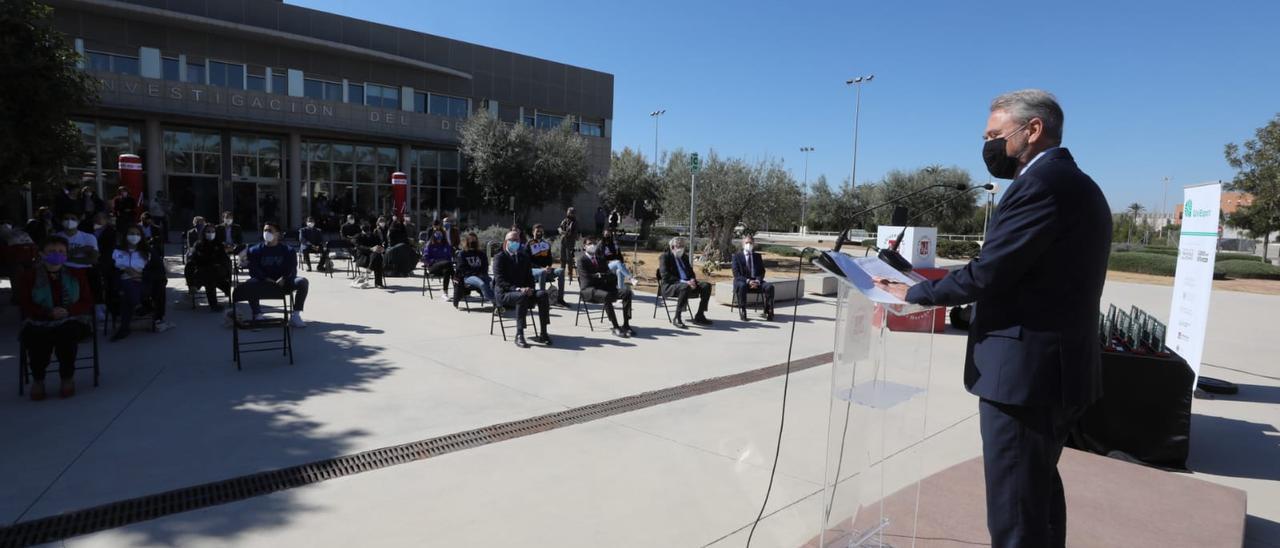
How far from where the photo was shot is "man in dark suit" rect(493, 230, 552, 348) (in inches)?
316

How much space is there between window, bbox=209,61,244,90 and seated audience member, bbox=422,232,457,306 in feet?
63.2

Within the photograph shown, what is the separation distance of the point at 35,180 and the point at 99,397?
18.9 ft

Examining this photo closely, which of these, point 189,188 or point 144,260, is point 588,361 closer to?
point 144,260

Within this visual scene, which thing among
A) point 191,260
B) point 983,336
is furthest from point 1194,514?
point 191,260

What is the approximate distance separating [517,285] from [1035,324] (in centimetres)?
701

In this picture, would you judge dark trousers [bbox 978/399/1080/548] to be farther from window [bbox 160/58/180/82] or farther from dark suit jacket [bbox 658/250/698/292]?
window [bbox 160/58/180/82]

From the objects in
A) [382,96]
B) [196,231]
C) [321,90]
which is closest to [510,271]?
[196,231]

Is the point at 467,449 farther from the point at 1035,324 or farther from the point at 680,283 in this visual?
the point at 680,283

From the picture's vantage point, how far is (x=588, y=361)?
7.22 meters

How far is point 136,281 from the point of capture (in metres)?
7.77

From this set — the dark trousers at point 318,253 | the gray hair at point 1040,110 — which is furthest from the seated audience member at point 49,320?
the dark trousers at point 318,253

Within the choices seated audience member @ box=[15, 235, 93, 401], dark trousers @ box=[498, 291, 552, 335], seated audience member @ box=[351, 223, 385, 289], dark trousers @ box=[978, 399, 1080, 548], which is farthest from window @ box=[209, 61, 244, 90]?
dark trousers @ box=[978, 399, 1080, 548]

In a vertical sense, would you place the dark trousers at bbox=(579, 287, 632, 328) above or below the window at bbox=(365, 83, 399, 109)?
below

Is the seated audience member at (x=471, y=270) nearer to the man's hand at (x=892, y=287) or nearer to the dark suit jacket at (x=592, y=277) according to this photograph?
the dark suit jacket at (x=592, y=277)
